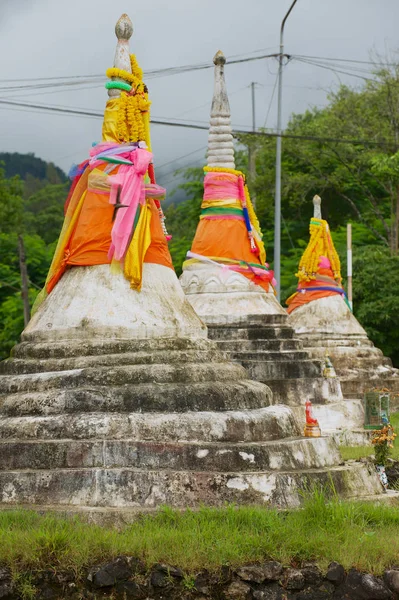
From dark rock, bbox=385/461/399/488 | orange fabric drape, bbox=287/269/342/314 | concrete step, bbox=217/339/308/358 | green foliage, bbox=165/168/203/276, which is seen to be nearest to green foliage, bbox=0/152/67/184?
green foliage, bbox=165/168/203/276

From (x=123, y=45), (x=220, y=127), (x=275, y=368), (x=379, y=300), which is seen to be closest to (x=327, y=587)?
(x=123, y=45)

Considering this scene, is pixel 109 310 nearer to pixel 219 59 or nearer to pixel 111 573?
pixel 111 573

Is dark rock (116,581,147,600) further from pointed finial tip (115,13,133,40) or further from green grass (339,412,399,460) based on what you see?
pointed finial tip (115,13,133,40)

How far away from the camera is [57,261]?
1152 centimetres

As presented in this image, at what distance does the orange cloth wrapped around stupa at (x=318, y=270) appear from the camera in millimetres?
23969

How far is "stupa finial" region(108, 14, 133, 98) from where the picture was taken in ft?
38.8

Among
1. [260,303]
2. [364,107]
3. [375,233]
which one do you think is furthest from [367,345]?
[364,107]

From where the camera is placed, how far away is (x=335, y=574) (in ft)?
27.3

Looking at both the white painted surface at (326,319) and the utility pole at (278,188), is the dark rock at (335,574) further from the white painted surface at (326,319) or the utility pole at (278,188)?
the utility pole at (278,188)

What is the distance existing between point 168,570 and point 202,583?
29 cm

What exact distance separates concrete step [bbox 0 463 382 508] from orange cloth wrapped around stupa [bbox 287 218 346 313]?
14726 mm

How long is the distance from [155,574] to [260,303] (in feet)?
37.5

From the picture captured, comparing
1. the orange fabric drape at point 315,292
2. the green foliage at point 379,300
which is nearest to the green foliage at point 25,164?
the green foliage at point 379,300

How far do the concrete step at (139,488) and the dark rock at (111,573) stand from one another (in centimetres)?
110
